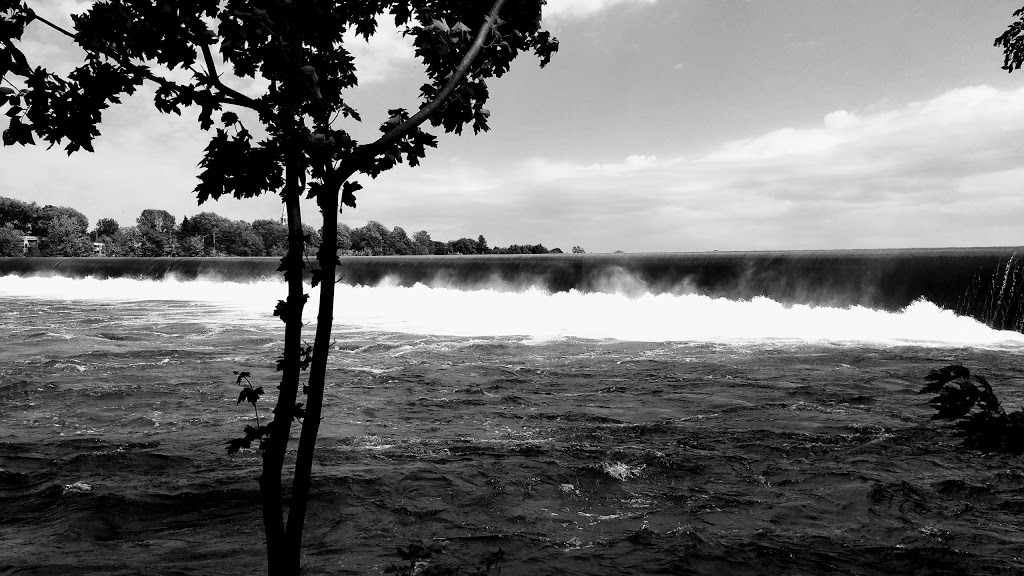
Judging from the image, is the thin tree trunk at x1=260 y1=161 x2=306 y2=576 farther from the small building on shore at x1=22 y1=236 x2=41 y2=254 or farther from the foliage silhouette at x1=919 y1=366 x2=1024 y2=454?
the small building on shore at x1=22 y1=236 x2=41 y2=254

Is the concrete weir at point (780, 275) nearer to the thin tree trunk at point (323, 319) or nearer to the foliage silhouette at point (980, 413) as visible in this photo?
the thin tree trunk at point (323, 319)

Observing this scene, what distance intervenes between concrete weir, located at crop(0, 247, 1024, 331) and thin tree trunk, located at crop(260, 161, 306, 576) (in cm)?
1832

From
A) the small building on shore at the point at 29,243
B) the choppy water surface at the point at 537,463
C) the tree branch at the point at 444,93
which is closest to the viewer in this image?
the tree branch at the point at 444,93

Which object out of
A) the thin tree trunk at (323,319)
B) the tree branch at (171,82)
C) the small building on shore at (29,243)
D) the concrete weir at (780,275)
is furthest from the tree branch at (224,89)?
the small building on shore at (29,243)

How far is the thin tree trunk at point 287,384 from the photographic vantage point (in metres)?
3.07

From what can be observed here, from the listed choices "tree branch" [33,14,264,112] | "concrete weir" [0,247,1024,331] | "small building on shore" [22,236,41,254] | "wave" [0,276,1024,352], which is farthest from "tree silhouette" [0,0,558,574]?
"small building on shore" [22,236,41,254]

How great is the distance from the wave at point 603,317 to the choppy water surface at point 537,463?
2.19 meters

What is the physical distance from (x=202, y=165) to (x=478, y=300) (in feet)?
95.1

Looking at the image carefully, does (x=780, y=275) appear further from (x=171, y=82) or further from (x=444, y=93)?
(x=171, y=82)

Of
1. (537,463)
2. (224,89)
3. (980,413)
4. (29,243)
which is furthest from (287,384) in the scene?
(29,243)

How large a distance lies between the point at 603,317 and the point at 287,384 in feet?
74.8

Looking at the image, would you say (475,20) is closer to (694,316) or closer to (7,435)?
(7,435)

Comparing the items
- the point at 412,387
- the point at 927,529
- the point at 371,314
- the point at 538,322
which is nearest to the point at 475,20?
the point at 927,529

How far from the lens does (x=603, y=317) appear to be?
25.5 meters
